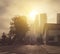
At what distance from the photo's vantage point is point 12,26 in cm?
8456

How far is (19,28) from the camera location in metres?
80.2

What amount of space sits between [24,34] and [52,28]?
48.5 feet

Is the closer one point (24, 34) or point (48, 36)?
point (48, 36)

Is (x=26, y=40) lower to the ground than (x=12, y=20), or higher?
lower

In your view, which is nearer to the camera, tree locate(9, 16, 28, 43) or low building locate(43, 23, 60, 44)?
low building locate(43, 23, 60, 44)

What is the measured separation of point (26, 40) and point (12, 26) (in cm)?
1047

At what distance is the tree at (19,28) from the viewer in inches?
3043

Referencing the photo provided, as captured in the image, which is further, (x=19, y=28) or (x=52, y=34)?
(x=19, y=28)

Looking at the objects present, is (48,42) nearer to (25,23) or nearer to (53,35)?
(53,35)

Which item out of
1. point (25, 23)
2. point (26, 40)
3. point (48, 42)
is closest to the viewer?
point (48, 42)

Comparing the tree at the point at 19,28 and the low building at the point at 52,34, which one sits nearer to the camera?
the low building at the point at 52,34

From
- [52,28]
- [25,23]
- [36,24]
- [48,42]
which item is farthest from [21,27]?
[36,24]

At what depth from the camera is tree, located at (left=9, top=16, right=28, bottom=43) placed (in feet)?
254

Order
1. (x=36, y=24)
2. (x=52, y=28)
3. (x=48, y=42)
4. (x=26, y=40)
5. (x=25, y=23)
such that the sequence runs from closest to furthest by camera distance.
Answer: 1. (x=48, y=42)
2. (x=52, y=28)
3. (x=26, y=40)
4. (x=25, y=23)
5. (x=36, y=24)
